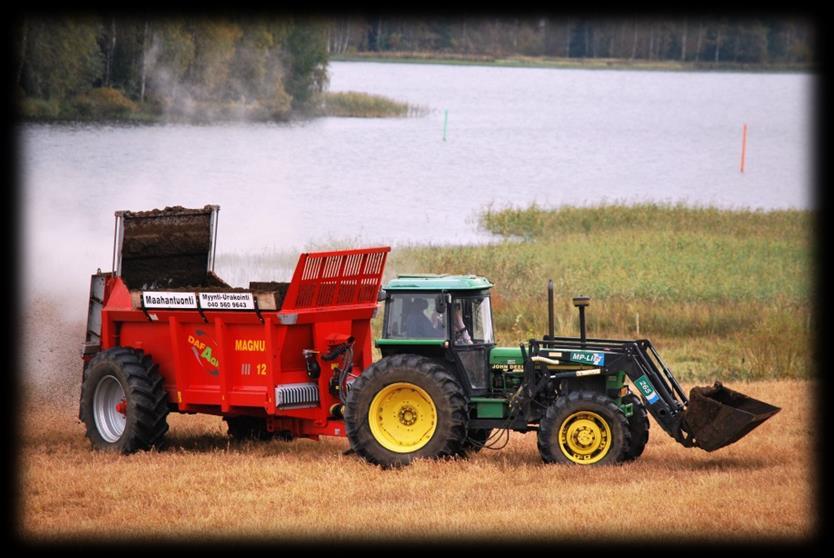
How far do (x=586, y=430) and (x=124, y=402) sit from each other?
5.64m

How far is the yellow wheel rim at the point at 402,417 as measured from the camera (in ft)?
A: 48.0

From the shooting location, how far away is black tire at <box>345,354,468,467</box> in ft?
47.1

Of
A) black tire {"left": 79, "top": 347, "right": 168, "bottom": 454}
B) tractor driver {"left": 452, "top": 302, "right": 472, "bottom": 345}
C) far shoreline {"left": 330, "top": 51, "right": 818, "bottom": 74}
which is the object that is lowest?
black tire {"left": 79, "top": 347, "right": 168, "bottom": 454}

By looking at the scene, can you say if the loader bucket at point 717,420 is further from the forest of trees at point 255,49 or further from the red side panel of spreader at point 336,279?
the forest of trees at point 255,49

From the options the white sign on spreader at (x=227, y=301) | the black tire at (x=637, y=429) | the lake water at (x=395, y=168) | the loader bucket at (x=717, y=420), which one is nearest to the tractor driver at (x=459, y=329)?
the black tire at (x=637, y=429)

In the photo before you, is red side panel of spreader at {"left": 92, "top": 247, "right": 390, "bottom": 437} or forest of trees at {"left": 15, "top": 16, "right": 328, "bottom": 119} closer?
red side panel of spreader at {"left": 92, "top": 247, "right": 390, "bottom": 437}

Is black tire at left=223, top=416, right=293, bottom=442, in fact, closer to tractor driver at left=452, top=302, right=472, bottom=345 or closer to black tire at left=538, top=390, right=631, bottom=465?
tractor driver at left=452, top=302, right=472, bottom=345

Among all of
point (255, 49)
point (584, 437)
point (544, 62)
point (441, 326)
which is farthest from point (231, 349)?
point (544, 62)

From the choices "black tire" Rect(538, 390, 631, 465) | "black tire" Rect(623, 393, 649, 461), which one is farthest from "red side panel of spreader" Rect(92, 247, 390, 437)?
"black tire" Rect(623, 393, 649, 461)

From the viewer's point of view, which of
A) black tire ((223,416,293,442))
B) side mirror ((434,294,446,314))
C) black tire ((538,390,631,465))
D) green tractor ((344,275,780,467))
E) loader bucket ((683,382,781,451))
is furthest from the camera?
black tire ((223,416,293,442))

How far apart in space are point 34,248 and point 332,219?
20.8 meters

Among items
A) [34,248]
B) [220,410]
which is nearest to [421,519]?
[220,410]

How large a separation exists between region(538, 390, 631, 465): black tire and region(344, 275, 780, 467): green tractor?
1cm

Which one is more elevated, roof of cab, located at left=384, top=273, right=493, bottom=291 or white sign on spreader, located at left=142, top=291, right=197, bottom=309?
roof of cab, located at left=384, top=273, right=493, bottom=291
